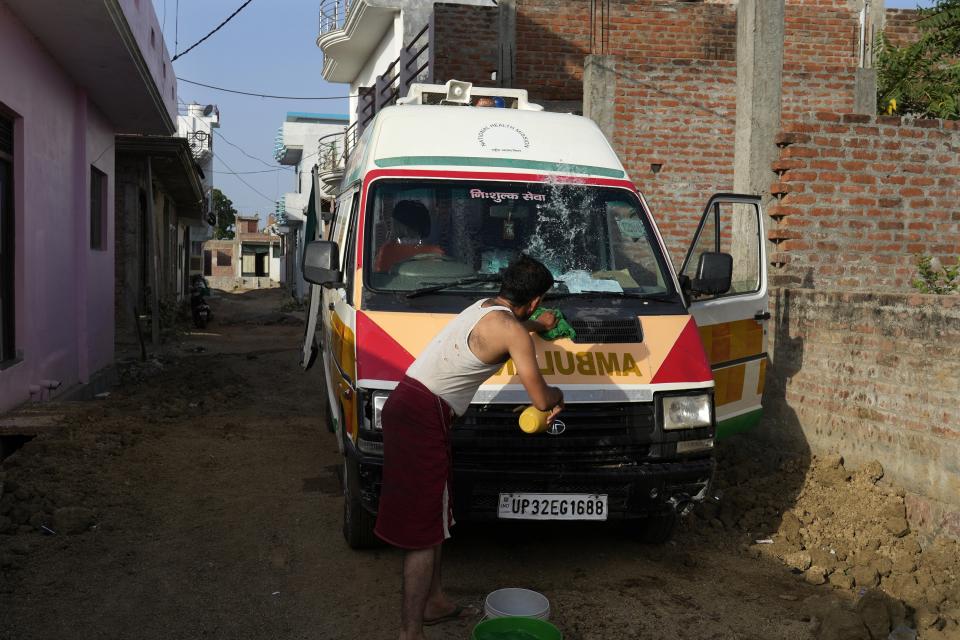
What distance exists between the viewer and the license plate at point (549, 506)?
4.41 metres

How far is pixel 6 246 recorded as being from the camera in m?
8.05

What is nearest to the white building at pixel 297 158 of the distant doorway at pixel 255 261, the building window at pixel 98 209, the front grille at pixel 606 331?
the distant doorway at pixel 255 261

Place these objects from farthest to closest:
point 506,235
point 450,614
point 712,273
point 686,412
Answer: point 712,273 < point 506,235 < point 686,412 < point 450,614

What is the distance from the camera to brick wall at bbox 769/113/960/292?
7.69 m

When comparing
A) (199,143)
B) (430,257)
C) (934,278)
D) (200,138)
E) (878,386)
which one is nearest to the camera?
(430,257)

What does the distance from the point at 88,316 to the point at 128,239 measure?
645 centimetres

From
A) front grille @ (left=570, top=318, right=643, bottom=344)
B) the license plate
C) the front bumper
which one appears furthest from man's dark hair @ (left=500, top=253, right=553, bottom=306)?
the license plate

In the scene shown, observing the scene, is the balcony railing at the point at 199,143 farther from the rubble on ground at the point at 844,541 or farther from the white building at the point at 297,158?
the rubble on ground at the point at 844,541

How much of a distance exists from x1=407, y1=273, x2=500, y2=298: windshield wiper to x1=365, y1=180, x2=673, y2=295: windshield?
18mm

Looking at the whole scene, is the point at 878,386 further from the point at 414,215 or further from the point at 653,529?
the point at 414,215

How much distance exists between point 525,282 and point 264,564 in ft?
7.69

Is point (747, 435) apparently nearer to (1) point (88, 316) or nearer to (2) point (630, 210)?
(2) point (630, 210)

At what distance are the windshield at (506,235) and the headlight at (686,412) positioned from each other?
0.81 m

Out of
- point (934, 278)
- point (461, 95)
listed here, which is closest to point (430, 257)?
point (461, 95)
